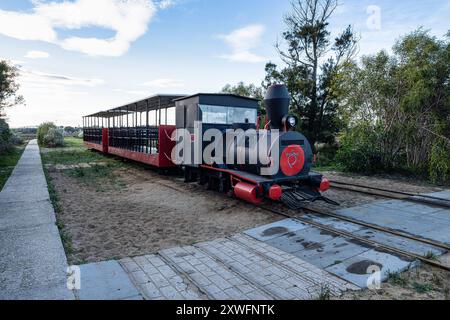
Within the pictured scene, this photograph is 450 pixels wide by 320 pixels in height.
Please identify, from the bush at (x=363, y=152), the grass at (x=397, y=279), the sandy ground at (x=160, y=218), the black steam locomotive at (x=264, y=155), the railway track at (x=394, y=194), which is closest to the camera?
the grass at (x=397, y=279)

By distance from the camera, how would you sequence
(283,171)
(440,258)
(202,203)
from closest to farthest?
(440,258) < (283,171) < (202,203)

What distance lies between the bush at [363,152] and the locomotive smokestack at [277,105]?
24.8 feet

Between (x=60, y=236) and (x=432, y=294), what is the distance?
5.59 metres

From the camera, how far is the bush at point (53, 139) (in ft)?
105

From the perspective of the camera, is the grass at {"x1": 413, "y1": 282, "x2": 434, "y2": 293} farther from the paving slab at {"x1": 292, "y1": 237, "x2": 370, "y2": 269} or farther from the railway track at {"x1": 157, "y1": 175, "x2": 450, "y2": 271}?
the paving slab at {"x1": 292, "y1": 237, "x2": 370, "y2": 269}

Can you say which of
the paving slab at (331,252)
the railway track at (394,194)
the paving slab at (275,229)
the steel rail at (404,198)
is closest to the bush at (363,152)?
the railway track at (394,194)

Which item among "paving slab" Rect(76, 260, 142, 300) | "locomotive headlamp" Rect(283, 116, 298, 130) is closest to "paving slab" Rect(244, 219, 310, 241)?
"locomotive headlamp" Rect(283, 116, 298, 130)

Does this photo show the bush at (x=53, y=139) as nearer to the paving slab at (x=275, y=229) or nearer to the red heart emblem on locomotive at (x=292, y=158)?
the red heart emblem on locomotive at (x=292, y=158)

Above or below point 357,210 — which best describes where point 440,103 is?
above

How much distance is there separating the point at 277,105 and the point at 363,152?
7.75 meters
